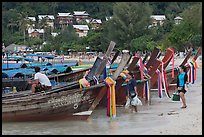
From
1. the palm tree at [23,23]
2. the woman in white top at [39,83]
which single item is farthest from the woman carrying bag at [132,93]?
the palm tree at [23,23]

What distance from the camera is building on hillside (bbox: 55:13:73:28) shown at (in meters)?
133

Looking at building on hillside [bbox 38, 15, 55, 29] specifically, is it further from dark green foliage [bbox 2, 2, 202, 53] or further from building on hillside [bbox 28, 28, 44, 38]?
building on hillside [bbox 28, 28, 44, 38]

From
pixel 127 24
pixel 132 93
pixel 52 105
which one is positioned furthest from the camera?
pixel 127 24

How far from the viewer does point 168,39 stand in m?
72.2

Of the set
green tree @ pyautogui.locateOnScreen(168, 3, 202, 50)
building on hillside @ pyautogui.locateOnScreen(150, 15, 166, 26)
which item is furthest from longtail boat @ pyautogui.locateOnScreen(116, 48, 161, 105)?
building on hillside @ pyautogui.locateOnScreen(150, 15, 166, 26)

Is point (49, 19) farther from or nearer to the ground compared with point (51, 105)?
farther from the ground

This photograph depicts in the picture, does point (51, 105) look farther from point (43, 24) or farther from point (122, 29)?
point (43, 24)

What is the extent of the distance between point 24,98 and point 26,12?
11408 cm

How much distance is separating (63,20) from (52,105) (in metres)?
122

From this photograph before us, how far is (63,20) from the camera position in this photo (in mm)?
135125

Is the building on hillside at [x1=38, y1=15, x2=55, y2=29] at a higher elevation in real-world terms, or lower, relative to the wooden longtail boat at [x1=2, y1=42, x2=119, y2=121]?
higher

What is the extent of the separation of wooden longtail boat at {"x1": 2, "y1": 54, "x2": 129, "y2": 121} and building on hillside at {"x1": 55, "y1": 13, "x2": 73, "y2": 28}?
11844 cm

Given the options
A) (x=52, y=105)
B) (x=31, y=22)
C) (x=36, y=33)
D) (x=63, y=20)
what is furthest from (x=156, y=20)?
(x=52, y=105)

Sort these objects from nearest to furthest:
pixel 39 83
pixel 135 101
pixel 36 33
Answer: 1. pixel 39 83
2. pixel 135 101
3. pixel 36 33
